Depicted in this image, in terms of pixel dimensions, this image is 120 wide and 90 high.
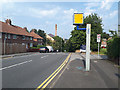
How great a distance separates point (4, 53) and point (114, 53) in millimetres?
19967

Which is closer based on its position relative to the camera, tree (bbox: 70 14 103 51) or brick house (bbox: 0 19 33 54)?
brick house (bbox: 0 19 33 54)

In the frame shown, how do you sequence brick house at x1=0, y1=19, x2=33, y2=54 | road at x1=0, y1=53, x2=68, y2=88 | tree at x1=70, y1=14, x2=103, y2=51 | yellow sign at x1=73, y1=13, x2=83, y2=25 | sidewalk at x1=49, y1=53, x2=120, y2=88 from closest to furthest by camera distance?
sidewalk at x1=49, y1=53, x2=120, y2=88 < road at x1=0, y1=53, x2=68, y2=88 < yellow sign at x1=73, y1=13, x2=83, y2=25 < brick house at x1=0, y1=19, x2=33, y2=54 < tree at x1=70, y1=14, x2=103, y2=51

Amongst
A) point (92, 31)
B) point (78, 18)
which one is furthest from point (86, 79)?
point (92, 31)

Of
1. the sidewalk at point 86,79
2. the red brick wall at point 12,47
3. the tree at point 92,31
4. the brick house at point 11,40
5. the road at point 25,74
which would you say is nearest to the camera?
the sidewalk at point 86,79

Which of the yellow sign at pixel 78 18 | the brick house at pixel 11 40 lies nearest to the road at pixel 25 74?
the yellow sign at pixel 78 18

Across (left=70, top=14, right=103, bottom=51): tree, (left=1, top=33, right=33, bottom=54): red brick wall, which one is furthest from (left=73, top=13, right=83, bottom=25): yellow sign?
(left=70, top=14, right=103, bottom=51): tree

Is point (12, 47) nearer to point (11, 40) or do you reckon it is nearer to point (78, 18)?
point (11, 40)

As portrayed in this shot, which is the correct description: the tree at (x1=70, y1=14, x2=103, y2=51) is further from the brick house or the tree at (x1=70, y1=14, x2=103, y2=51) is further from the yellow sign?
the yellow sign

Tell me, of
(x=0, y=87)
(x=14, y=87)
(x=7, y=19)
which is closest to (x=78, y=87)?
(x=14, y=87)

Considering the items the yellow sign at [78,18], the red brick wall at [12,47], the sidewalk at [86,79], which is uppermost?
the yellow sign at [78,18]

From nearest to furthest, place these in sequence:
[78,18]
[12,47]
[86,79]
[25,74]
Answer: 1. [86,79]
2. [25,74]
3. [78,18]
4. [12,47]

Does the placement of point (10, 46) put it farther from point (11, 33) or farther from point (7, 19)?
point (7, 19)

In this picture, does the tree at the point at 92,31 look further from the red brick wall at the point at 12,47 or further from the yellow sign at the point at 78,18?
the yellow sign at the point at 78,18

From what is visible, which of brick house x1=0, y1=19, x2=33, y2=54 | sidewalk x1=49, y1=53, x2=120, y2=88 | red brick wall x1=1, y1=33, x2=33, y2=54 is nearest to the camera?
sidewalk x1=49, y1=53, x2=120, y2=88
